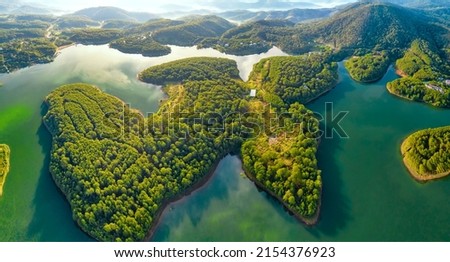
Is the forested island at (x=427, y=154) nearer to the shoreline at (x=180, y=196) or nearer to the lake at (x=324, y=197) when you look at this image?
the lake at (x=324, y=197)

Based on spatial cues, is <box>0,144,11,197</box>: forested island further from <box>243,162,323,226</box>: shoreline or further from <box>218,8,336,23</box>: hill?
<box>218,8,336,23</box>: hill

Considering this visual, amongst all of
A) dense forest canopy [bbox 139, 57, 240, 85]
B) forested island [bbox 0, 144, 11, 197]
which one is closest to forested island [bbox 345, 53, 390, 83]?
dense forest canopy [bbox 139, 57, 240, 85]

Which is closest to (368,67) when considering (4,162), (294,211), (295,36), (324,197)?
(295,36)

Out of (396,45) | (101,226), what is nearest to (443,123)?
(396,45)

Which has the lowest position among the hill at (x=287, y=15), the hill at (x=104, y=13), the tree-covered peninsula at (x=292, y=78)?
the hill at (x=287, y=15)

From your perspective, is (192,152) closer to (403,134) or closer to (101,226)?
(101,226)

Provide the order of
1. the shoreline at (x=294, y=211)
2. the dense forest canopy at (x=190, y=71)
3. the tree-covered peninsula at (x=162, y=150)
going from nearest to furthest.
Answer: the shoreline at (x=294, y=211) < the tree-covered peninsula at (x=162, y=150) < the dense forest canopy at (x=190, y=71)

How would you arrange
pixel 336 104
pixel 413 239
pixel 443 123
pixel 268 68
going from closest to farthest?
pixel 413 239 → pixel 443 123 → pixel 336 104 → pixel 268 68

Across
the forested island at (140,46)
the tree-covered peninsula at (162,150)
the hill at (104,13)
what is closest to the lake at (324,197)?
the tree-covered peninsula at (162,150)
